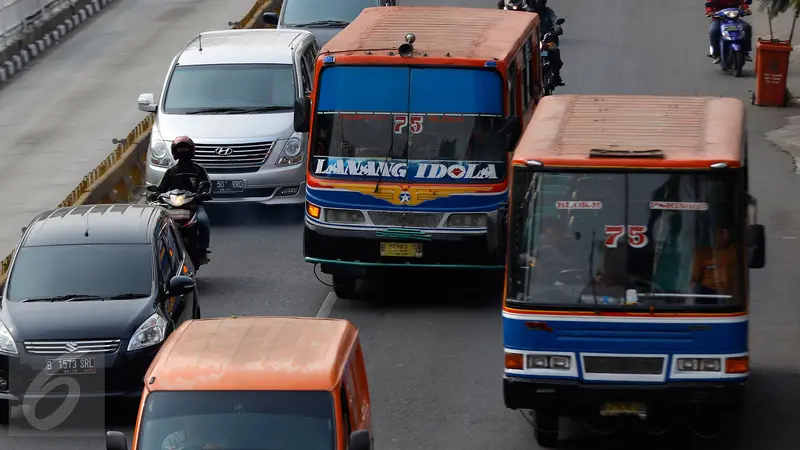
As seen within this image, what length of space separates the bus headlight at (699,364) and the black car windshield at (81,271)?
468 cm

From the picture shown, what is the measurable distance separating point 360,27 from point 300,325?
8304 millimetres

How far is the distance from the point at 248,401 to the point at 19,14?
80.2 feet

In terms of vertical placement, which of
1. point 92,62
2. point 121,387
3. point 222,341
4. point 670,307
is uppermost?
point 222,341

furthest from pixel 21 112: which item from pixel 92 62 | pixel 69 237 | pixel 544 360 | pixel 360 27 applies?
pixel 544 360

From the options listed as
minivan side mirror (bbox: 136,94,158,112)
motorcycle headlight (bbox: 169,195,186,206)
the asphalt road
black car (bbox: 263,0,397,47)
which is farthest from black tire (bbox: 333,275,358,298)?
black car (bbox: 263,0,397,47)

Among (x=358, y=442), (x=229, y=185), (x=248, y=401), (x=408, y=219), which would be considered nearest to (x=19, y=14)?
(x=229, y=185)

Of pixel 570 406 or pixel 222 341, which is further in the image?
pixel 570 406

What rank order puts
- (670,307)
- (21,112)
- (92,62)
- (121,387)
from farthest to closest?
(92,62) → (21,112) → (121,387) → (670,307)

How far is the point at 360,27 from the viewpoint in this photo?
57.3 feet

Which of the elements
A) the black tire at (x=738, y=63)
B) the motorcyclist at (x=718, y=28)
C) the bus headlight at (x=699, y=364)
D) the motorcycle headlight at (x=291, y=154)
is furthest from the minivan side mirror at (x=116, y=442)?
the black tire at (x=738, y=63)

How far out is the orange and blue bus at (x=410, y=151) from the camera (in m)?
15.8

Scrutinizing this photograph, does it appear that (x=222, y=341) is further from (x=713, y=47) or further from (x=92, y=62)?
(x=92, y=62)

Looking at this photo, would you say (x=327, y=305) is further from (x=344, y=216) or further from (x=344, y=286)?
(x=344, y=216)

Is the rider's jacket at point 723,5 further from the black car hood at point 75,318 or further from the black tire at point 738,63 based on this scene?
the black car hood at point 75,318
